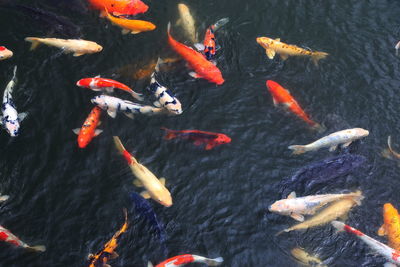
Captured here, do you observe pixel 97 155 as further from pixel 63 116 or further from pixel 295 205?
pixel 295 205

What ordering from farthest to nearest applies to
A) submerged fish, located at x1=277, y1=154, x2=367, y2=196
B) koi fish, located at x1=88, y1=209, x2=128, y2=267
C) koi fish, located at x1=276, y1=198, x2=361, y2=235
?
submerged fish, located at x1=277, y1=154, x2=367, y2=196 → koi fish, located at x1=276, y1=198, x2=361, y2=235 → koi fish, located at x1=88, y1=209, x2=128, y2=267

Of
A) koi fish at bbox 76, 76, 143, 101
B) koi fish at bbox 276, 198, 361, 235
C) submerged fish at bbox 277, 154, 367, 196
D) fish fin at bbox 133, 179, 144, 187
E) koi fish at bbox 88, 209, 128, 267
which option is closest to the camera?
koi fish at bbox 88, 209, 128, 267

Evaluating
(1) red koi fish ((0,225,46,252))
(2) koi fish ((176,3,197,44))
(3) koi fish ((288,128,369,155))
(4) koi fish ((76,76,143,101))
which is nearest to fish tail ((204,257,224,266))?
(3) koi fish ((288,128,369,155))

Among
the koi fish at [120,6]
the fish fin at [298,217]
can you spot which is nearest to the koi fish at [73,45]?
the koi fish at [120,6]

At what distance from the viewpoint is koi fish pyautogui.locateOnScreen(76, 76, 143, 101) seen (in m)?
7.02

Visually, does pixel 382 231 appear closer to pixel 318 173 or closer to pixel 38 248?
pixel 318 173

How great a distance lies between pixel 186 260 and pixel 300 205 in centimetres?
181

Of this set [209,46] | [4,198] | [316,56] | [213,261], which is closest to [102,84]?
[209,46]

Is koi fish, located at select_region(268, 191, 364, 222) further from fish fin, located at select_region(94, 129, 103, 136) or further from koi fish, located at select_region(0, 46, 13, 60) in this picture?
koi fish, located at select_region(0, 46, 13, 60)

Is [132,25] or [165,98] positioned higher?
[132,25]

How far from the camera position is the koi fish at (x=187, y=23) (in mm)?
8234

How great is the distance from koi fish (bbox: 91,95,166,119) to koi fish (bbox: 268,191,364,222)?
2545mm

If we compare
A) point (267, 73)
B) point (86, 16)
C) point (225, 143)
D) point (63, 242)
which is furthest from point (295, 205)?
point (86, 16)

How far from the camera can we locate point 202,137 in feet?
22.3
